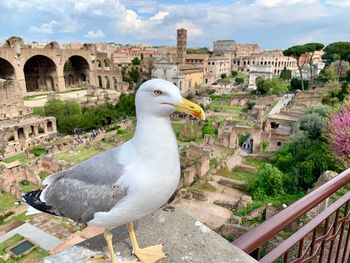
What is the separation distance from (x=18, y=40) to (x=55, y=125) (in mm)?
24155

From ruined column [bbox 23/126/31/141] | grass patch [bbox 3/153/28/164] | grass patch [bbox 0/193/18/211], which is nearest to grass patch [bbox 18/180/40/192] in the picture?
grass patch [bbox 0/193/18/211]

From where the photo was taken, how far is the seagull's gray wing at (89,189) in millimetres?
1667

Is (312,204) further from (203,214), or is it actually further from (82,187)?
(203,214)

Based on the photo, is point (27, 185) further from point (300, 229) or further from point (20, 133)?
point (300, 229)

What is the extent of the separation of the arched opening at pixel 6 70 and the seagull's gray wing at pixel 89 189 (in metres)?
41.9

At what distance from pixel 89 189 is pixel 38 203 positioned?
507mm

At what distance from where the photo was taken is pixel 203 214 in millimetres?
11578

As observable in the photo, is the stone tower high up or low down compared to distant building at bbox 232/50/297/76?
up

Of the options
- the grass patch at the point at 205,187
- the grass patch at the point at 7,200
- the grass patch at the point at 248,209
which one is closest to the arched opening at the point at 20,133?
the grass patch at the point at 7,200

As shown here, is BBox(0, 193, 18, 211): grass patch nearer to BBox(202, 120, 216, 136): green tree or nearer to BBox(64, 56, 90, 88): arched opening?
BBox(202, 120, 216, 136): green tree

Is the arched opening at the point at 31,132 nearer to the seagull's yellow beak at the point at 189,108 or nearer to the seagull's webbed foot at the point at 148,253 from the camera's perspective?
the seagull's webbed foot at the point at 148,253

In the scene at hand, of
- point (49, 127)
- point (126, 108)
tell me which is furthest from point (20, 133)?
point (126, 108)

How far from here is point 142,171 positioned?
63.1 inches

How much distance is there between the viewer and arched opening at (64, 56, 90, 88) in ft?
157
